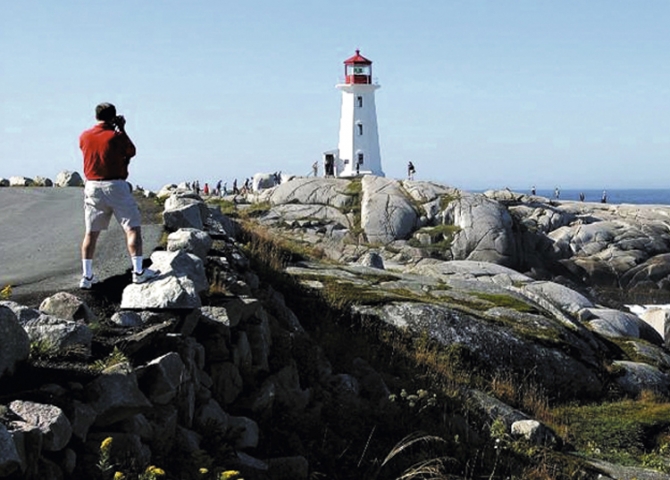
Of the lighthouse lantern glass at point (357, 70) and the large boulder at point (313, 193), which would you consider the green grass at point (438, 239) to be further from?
the lighthouse lantern glass at point (357, 70)

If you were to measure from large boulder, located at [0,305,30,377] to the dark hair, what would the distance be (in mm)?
3393

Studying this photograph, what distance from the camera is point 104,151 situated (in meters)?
8.88

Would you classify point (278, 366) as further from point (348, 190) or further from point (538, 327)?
point (348, 190)

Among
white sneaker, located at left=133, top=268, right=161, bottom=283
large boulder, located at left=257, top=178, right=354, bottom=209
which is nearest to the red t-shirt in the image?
white sneaker, located at left=133, top=268, right=161, bottom=283

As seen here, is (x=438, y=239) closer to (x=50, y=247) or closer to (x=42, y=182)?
(x=42, y=182)

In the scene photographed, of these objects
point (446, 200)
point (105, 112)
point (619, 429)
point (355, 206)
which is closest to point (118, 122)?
point (105, 112)

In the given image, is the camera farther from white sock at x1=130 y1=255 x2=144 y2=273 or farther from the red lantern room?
the red lantern room

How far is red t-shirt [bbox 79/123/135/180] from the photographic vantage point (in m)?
8.89

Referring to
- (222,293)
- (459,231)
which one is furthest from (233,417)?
(459,231)

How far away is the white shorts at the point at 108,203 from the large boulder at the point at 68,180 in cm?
2642

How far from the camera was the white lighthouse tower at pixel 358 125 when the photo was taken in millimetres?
74125

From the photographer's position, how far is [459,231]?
5147 centimetres

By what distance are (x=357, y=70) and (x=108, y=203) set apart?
226ft

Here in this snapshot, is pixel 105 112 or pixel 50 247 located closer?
pixel 105 112
